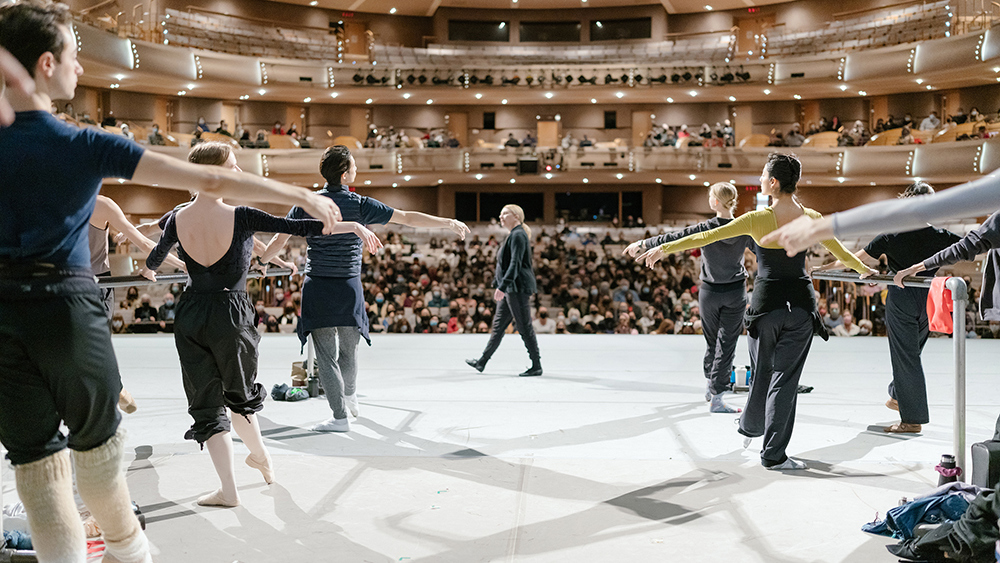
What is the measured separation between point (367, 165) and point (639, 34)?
37.9 feet

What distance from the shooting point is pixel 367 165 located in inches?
959

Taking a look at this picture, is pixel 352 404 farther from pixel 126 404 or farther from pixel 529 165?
pixel 529 165

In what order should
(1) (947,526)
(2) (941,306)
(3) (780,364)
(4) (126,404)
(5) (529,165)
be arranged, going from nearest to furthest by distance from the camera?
(1) (947,526) < (2) (941,306) < (3) (780,364) < (4) (126,404) < (5) (529,165)

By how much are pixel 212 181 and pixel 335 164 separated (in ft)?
8.44

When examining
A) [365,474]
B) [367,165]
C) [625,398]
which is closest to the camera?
[365,474]

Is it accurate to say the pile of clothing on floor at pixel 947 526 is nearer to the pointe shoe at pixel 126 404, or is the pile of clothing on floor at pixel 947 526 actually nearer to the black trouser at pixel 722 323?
the black trouser at pixel 722 323

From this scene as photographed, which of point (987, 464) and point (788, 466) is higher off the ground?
point (987, 464)

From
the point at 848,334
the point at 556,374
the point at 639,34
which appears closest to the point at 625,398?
the point at 556,374

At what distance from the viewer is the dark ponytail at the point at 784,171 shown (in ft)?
12.4

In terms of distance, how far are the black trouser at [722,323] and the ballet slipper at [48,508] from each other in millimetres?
4134

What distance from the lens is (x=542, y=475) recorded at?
3732mm


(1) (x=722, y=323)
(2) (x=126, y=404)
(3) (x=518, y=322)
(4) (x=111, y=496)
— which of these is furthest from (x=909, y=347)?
(2) (x=126, y=404)

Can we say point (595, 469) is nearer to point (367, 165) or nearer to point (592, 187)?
point (367, 165)

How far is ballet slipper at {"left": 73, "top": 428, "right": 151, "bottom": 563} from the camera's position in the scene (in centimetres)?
201
